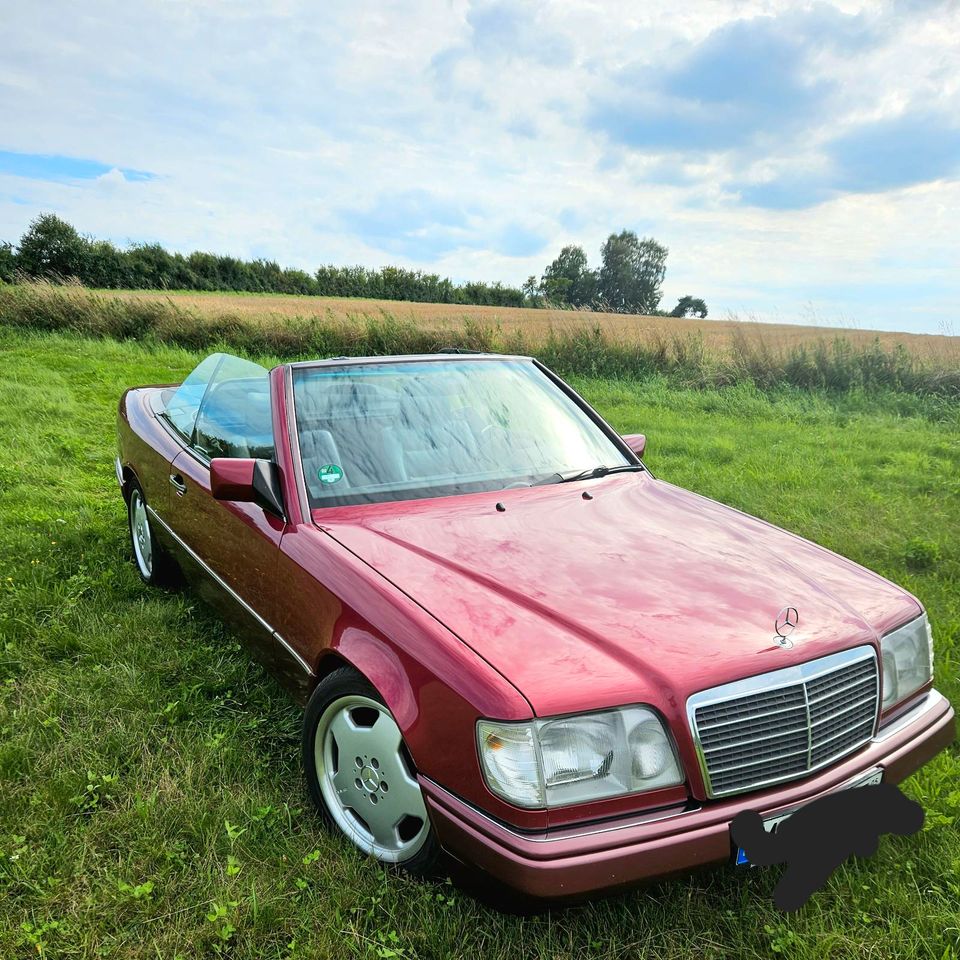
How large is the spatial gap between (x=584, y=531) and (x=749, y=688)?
84 centimetres

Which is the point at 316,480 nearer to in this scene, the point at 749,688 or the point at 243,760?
the point at 243,760

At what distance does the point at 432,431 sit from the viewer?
9.65 feet

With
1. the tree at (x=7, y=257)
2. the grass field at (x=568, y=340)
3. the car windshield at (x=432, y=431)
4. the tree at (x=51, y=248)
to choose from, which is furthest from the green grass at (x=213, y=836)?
the tree at (x=51, y=248)

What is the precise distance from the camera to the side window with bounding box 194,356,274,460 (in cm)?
303

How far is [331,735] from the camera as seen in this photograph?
7.17 feet

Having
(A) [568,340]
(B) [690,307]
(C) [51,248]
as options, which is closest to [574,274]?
(B) [690,307]

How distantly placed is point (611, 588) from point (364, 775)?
851mm

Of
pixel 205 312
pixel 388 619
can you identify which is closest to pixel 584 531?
pixel 388 619

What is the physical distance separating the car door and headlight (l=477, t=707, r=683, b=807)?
1178mm

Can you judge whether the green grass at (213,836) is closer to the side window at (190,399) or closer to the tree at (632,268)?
the side window at (190,399)

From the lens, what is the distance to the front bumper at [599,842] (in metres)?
1.57

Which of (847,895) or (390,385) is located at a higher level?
(390,385)

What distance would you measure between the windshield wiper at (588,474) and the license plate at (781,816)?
142cm

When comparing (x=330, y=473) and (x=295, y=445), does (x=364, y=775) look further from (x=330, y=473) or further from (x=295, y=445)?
(x=295, y=445)
